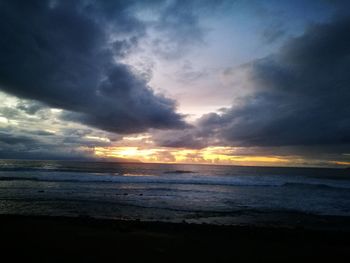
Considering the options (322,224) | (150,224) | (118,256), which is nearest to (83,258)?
(118,256)

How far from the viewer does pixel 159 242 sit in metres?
8.50

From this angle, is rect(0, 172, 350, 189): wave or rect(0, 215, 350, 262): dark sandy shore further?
rect(0, 172, 350, 189): wave

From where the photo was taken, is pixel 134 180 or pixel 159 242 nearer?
pixel 159 242

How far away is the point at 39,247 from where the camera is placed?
7.46 metres

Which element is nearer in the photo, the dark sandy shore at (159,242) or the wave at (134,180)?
the dark sandy shore at (159,242)

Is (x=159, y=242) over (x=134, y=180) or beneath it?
beneath

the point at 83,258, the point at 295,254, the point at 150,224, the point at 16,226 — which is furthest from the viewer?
the point at 150,224

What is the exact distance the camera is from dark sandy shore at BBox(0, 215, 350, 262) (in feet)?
22.9

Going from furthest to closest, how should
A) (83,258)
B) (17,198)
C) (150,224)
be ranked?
(17,198) < (150,224) < (83,258)

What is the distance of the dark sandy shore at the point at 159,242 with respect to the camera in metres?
6.99

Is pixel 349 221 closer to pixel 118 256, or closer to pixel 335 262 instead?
pixel 335 262

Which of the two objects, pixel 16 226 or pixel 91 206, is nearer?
pixel 16 226

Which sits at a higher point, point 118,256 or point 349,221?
point 118,256

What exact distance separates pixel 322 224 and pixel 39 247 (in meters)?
14.6
